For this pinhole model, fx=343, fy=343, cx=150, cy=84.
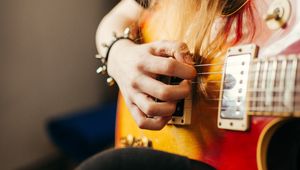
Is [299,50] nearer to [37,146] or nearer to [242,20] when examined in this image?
[242,20]

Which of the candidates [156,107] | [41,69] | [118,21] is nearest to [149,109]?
[156,107]

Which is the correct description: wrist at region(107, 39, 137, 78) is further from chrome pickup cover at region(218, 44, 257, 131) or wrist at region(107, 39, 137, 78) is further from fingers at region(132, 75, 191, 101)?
chrome pickup cover at region(218, 44, 257, 131)

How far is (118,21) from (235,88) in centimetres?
41

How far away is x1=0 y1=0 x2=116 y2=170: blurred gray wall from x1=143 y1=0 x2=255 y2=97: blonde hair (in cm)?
129

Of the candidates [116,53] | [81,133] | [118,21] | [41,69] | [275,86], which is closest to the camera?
[275,86]

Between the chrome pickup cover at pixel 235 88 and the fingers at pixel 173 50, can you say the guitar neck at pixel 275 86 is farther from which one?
the fingers at pixel 173 50

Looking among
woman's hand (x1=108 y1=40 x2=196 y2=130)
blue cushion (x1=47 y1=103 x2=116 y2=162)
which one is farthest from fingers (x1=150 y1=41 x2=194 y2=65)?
blue cushion (x1=47 y1=103 x2=116 y2=162)

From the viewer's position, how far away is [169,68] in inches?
21.3

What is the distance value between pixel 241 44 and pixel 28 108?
1.60 m

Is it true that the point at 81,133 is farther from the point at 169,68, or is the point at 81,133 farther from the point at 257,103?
the point at 257,103

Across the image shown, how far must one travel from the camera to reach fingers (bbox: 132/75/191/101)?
0.55m

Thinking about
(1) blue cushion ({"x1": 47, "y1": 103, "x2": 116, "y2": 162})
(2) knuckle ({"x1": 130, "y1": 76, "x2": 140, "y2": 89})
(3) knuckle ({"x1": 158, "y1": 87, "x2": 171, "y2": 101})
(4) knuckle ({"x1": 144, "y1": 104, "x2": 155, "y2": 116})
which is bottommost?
(1) blue cushion ({"x1": 47, "y1": 103, "x2": 116, "y2": 162})

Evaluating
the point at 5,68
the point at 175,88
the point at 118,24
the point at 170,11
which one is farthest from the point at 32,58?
the point at 175,88

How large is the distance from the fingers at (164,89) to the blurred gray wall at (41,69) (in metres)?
1.38
